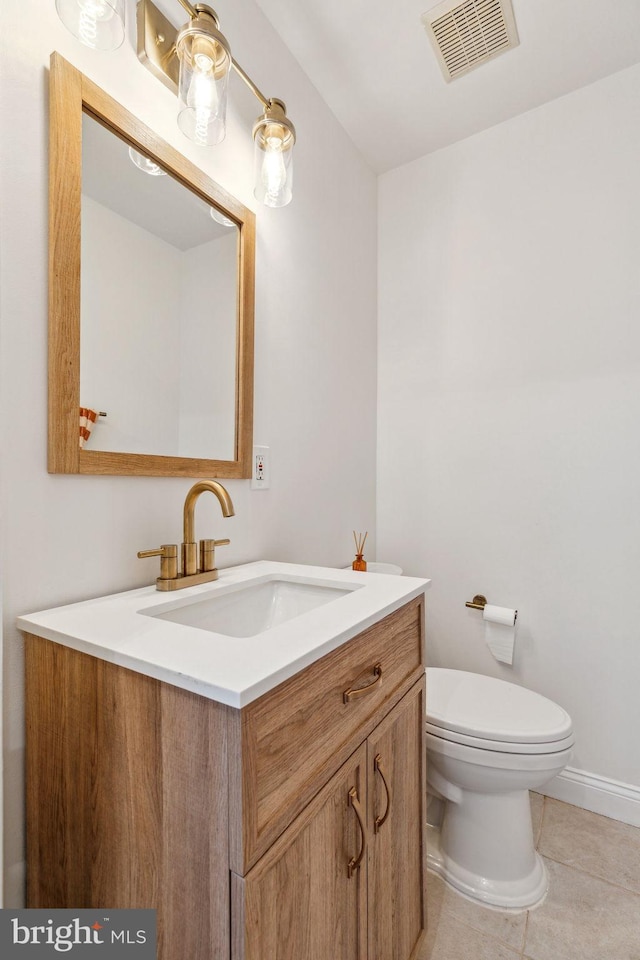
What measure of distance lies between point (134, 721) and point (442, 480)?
1.54m

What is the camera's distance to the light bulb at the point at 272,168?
3.71 ft

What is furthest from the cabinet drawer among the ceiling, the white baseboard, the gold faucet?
the ceiling

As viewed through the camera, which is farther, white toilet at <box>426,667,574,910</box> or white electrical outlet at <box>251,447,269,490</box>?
white electrical outlet at <box>251,447,269,490</box>

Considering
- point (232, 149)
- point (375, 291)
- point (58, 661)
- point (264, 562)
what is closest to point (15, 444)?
point (58, 661)

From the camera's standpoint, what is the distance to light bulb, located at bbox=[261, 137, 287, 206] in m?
1.13

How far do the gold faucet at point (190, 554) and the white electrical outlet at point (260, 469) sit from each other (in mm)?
274

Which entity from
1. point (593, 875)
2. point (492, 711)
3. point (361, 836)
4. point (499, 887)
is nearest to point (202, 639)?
point (361, 836)

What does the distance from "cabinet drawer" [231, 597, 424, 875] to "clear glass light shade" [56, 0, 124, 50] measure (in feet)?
3.53

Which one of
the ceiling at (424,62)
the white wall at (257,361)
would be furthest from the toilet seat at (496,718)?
the ceiling at (424,62)

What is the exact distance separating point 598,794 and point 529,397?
1.41 m

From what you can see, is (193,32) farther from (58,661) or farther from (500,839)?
(500,839)

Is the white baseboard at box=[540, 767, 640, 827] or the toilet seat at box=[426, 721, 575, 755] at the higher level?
Answer: the toilet seat at box=[426, 721, 575, 755]

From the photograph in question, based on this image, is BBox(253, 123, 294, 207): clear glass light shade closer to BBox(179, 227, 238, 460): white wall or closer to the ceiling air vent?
BBox(179, 227, 238, 460): white wall

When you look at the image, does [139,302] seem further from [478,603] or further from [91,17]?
[478,603]
